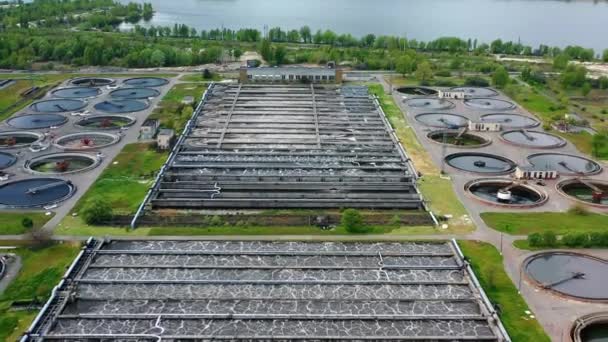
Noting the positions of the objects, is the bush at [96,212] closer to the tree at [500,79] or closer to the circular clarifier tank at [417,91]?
the circular clarifier tank at [417,91]

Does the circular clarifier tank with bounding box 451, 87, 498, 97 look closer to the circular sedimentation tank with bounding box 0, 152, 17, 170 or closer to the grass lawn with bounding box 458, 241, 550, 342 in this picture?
the grass lawn with bounding box 458, 241, 550, 342

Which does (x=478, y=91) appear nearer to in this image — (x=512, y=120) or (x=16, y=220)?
(x=512, y=120)

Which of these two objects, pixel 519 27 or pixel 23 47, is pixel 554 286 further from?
pixel 519 27

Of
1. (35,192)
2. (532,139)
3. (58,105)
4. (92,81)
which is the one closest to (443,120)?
(532,139)

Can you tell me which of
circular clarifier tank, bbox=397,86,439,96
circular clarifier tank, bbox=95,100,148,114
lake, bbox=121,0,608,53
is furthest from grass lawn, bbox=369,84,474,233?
lake, bbox=121,0,608,53

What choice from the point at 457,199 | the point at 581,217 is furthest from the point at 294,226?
the point at 581,217
